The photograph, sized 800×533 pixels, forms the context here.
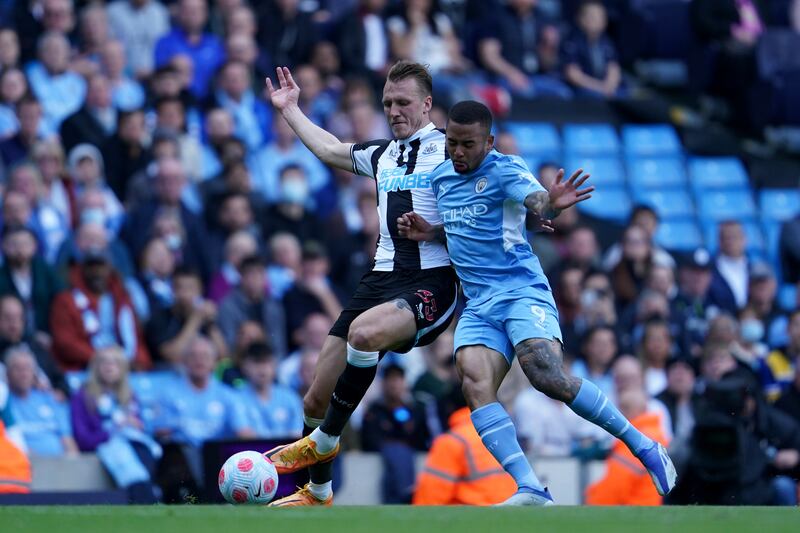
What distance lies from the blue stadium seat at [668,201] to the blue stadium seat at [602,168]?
28 cm

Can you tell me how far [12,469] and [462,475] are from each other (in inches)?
117

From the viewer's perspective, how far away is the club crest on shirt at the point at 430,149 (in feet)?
29.7

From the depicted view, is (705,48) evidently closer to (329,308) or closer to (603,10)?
(603,10)

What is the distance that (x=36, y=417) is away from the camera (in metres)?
12.2

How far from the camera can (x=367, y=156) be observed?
9.30 metres

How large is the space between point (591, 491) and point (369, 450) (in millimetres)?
2174

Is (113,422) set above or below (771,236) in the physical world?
below

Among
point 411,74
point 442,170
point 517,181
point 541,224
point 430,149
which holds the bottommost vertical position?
point 541,224

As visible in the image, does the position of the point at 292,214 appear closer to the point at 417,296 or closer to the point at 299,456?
the point at 299,456

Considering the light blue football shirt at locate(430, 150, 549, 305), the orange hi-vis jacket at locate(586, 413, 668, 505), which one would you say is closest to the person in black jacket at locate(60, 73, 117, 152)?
the orange hi-vis jacket at locate(586, 413, 668, 505)

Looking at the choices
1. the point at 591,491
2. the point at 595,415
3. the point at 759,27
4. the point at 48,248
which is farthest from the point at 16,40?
the point at 759,27

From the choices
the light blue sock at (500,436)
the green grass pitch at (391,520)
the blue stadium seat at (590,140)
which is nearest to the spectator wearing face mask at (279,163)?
the blue stadium seat at (590,140)

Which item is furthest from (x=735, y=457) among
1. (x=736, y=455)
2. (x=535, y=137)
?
(x=535, y=137)

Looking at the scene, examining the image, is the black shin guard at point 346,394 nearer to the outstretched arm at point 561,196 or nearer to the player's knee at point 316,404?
the player's knee at point 316,404
